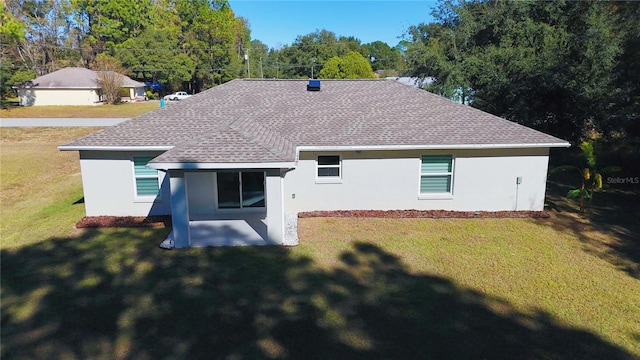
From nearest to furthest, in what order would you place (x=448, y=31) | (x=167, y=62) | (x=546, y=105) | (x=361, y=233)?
1. (x=361, y=233)
2. (x=546, y=105)
3. (x=448, y=31)
4. (x=167, y=62)

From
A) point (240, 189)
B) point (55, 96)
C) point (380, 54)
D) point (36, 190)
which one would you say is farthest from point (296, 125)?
point (380, 54)

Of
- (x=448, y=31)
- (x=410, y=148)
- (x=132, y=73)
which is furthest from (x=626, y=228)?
(x=132, y=73)

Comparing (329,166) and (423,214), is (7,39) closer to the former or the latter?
(329,166)

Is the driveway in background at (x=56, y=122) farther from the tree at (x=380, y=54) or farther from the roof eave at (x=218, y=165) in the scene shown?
the tree at (x=380, y=54)

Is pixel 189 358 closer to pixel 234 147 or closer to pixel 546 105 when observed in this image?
pixel 234 147

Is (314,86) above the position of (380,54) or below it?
below
